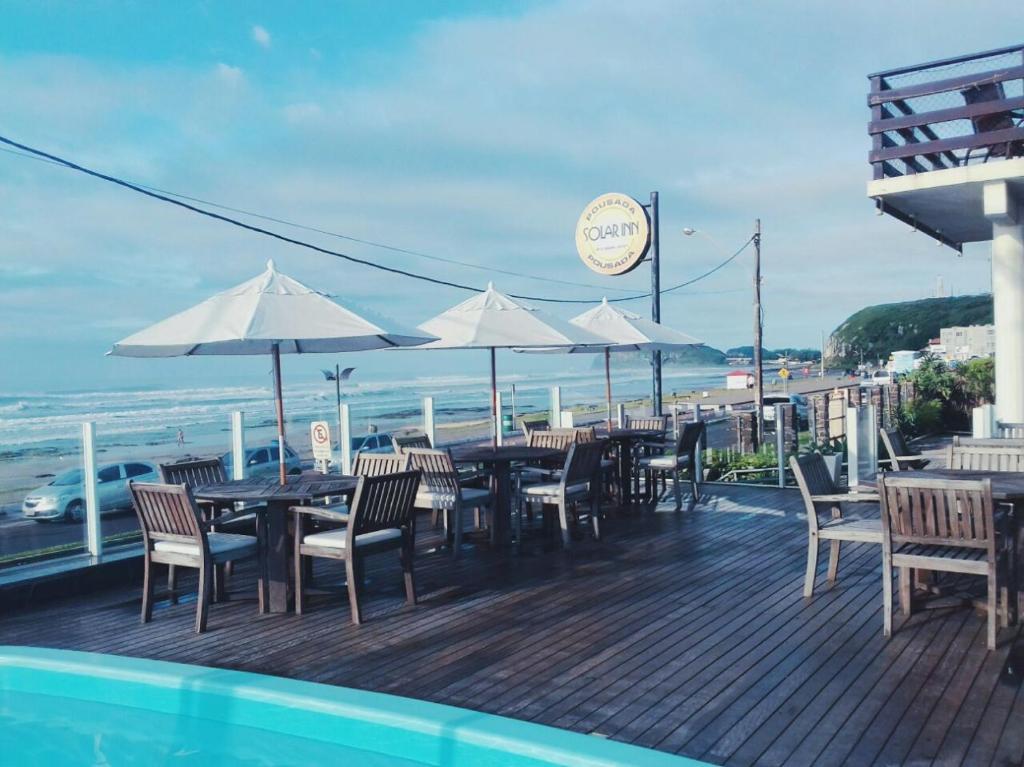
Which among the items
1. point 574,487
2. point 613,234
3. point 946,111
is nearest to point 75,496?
point 574,487

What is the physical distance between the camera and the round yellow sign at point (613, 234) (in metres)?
11.9

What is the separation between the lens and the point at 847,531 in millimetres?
4816

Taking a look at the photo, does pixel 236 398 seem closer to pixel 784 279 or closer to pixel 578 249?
pixel 784 279

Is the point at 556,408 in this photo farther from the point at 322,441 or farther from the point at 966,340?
the point at 966,340

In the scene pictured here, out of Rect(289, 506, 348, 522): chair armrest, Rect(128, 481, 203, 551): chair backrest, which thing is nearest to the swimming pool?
Rect(128, 481, 203, 551): chair backrest

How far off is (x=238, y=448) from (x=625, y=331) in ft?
14.2

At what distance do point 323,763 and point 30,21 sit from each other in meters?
A: 15.5

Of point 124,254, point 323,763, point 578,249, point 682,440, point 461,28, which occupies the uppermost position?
point 124,254

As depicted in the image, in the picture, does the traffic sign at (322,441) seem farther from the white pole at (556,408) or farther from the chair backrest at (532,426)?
the white pole at (556,408)

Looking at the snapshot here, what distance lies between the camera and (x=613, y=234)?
12242mm

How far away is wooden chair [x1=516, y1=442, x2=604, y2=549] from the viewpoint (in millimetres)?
6672

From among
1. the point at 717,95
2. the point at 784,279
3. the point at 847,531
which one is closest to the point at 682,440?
the point at 847,531

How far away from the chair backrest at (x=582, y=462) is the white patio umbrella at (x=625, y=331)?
213 centimetres

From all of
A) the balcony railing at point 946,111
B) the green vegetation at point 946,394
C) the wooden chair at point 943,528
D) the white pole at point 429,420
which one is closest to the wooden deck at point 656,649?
the wooden chair at point 943,528
